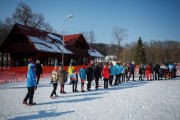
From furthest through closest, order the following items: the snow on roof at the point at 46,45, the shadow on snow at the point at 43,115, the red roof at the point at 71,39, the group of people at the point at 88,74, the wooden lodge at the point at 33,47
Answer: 1. the red roof at the point at 71,39
2. the wooden lodge at the point at 33,47
3. the snow on roof at the point at 46,45
4. the group of people at the point at 88,74
5. the shadow on snow at the point at 43,115

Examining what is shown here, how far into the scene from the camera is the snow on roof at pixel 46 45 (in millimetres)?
30836

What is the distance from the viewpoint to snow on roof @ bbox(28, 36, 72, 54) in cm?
3084

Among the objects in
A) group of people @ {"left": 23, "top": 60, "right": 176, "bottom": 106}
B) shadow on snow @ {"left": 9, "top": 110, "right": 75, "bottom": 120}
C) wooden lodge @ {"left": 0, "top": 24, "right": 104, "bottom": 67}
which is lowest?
shadow on snow @ {"left": 9, "top": 110, "right": 75, "bottom": 120}

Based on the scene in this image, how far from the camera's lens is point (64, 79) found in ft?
36.7

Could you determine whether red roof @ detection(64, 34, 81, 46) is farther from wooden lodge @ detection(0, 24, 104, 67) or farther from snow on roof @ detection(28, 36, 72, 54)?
snow on roof @ detection(28, 36, 72, 54)

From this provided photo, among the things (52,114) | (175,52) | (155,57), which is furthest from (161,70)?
(175,52)

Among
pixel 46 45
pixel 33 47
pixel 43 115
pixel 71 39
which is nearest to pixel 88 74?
pixel 43 115

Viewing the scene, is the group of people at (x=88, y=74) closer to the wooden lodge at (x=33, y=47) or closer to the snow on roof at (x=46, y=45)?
the snow on roof at (x=46, y=45)

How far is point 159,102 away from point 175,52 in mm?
84458

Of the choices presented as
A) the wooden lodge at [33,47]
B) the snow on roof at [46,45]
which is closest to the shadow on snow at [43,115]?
the wooden lodge at [33,47]

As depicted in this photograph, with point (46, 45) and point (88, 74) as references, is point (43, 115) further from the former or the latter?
point (46, 45)

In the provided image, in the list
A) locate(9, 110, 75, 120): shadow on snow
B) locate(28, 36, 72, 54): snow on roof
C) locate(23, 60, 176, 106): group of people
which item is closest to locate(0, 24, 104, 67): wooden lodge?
locate(28, 36, 72, 54): snow on roof

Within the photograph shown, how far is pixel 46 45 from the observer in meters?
32.7

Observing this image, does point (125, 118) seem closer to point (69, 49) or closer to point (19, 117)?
point (19, 117)
